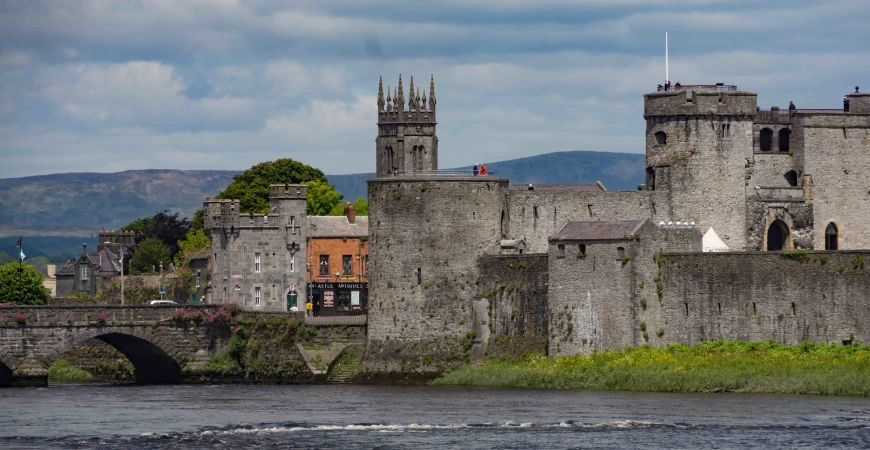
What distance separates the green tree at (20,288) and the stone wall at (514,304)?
1476 inches

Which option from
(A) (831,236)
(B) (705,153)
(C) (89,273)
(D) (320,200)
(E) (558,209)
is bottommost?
(A) (831,236)

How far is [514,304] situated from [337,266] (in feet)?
69.6

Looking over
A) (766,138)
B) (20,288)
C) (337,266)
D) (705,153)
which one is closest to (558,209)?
(705,153)

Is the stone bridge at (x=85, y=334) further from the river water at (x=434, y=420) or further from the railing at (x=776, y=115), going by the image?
the railing at (x=776, y=115)

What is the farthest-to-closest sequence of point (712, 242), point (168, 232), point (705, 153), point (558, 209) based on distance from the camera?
point (168, 232)
point (705, 153)
point (712, 242)
point (558, 209)

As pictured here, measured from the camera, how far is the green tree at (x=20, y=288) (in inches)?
4119

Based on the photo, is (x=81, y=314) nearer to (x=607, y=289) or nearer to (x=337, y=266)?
(x=337, y=266)

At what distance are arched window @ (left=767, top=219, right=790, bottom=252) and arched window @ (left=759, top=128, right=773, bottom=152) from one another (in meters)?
3.75

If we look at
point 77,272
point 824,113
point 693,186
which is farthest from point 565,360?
point 77,272

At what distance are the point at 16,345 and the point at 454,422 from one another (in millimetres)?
25958

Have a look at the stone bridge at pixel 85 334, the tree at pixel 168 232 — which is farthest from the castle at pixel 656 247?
the tree at pixel 168 232

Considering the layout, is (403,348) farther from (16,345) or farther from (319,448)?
(319,448)

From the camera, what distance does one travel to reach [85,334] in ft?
256

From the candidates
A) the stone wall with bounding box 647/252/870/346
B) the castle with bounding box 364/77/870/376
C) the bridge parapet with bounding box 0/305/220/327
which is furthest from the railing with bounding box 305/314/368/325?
the stone wall with bounding box 647/252/870/346
